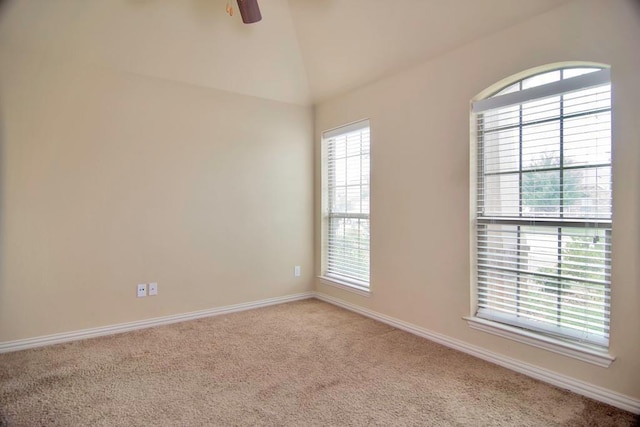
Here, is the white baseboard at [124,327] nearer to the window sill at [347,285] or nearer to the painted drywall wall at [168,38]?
the window sill at [347,285]

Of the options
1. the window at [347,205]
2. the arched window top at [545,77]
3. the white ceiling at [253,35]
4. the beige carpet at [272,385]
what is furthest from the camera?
the window at [347,205]

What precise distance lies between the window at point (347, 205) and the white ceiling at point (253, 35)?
2.00 feet

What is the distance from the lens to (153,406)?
1.98 m

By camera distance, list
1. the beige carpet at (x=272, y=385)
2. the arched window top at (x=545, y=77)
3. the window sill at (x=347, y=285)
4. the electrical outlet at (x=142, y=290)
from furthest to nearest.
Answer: the window sill at (x=347, y=285) → the electrical outlet at (x=142, y=290) → the arched window top at (x=545, y=77) → the beige carpet at (x=272, y=385)

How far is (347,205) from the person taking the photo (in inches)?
156

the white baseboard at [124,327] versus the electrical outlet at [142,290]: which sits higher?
the electrical outlet at [142,290]

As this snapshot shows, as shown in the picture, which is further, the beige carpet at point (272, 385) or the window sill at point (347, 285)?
the window sill at point (347, 285)

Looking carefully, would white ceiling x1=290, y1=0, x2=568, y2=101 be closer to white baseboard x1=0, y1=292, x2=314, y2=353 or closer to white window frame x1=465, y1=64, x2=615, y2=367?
white window frame x1=465, y1=64, x2=615, y2=367

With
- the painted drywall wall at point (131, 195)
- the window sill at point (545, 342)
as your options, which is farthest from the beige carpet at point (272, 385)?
the painted drywall wall at point (131, 195)

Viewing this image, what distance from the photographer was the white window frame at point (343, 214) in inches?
146

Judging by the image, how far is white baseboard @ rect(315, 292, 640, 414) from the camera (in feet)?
6.44

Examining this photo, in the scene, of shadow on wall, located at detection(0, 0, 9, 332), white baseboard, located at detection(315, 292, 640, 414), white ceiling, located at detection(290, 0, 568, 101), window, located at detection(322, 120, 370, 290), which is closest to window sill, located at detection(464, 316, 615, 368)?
white baseboard, located at detection(315, 292, 640, 414)

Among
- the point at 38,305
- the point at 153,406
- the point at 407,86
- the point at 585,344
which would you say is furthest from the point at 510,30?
the point at 38,305

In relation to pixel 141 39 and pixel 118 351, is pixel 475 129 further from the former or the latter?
pixel 118 351
